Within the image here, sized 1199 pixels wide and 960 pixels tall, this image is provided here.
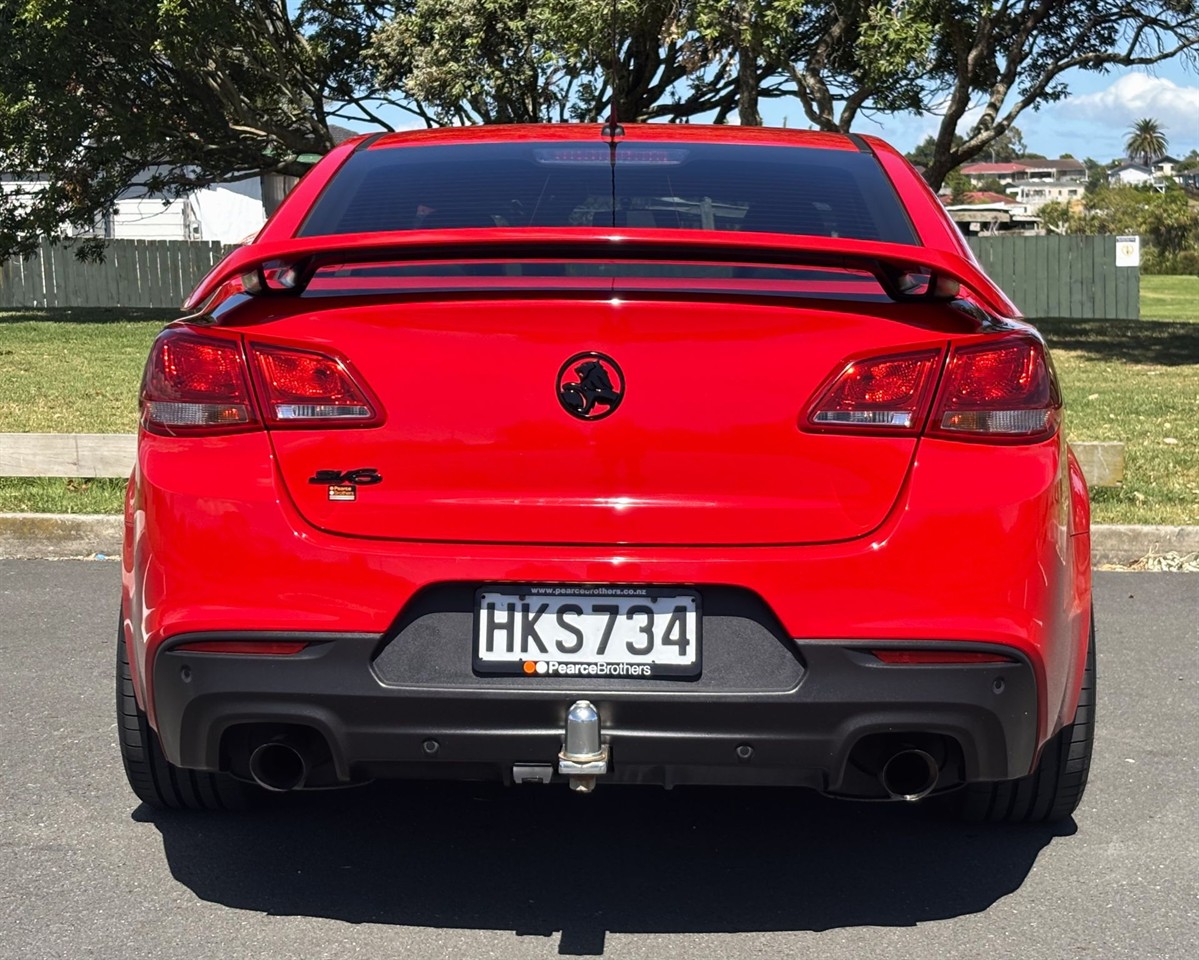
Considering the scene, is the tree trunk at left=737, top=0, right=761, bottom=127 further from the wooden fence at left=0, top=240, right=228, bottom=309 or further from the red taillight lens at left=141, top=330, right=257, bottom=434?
the red taillight lens at left=141, top=330, right=257, bottom=434

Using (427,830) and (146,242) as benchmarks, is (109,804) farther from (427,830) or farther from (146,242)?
(146,242)

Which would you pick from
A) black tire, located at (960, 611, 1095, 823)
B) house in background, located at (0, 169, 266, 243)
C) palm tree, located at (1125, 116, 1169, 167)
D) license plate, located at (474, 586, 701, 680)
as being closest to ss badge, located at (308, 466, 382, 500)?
license plate, located at (474, 586, 701, 680)

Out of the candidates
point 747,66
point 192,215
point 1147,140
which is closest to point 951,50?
point 747,66

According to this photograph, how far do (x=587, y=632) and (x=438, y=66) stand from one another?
2581cm

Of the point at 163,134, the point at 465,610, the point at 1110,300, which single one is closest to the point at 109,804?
the point at 465,610

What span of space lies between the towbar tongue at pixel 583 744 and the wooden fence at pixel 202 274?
32.9 m

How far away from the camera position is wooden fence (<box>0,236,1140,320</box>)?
34.9 meters

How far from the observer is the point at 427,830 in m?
3.86

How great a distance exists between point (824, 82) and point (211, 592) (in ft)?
72.1

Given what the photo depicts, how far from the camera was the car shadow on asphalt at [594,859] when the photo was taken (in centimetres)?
336

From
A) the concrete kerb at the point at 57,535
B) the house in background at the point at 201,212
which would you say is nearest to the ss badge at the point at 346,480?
the concrete kerb at the point at 57,535

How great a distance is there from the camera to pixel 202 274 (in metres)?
35.8

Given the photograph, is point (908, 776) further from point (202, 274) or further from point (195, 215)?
point (195, 215)

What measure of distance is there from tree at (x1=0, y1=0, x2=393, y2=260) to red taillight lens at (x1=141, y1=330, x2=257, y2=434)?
21.7 metres
